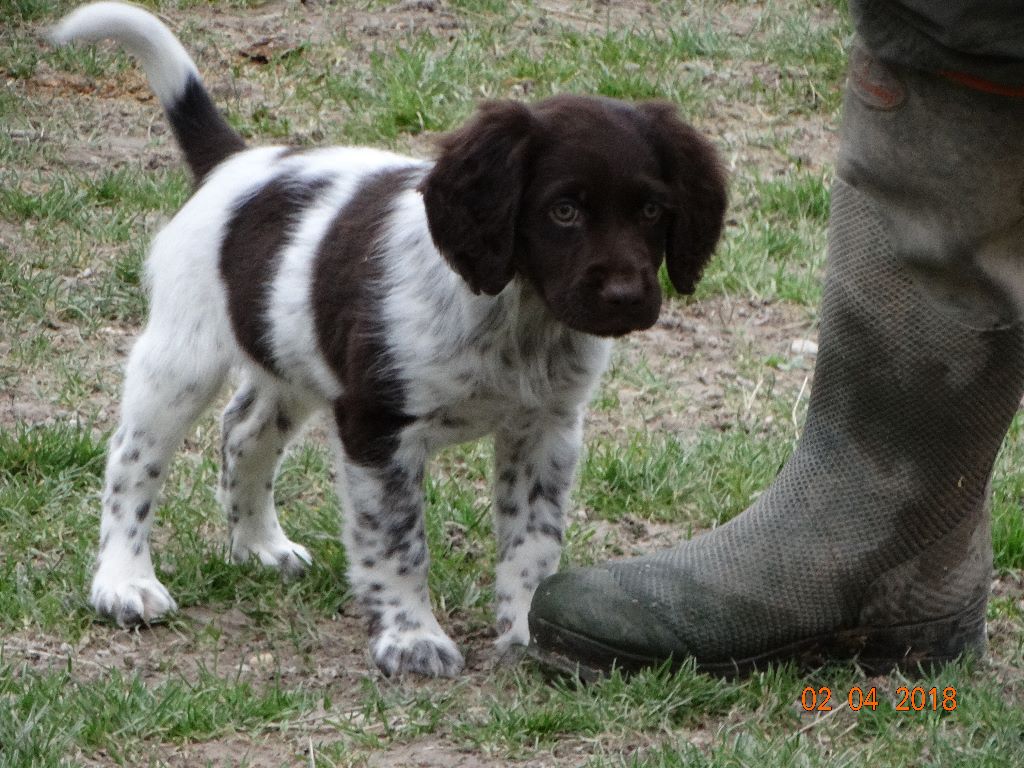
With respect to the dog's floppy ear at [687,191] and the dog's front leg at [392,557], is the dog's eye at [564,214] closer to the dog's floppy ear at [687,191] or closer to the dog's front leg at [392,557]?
the dog's floppy ear at [687,191]

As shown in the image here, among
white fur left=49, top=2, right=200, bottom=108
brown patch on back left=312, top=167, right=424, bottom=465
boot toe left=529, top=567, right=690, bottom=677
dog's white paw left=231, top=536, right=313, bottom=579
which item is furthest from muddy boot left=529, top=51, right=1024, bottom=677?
white fur left=49, top=2, right=200, bottom=108

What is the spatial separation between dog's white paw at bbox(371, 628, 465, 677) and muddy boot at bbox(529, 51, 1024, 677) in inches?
8.4

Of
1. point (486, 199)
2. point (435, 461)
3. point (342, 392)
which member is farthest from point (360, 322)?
point (435, 461)

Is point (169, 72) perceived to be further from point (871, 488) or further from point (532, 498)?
point (871, 488)

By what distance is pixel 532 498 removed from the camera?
3.89 m

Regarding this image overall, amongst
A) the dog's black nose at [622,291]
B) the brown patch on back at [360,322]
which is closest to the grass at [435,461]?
the brown patch on back at [360,322]

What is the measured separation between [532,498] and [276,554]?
731 mm

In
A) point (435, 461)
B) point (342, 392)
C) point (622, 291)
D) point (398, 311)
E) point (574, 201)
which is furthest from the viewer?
point (435, 461)

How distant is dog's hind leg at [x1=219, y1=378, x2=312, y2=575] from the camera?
426 centimetres

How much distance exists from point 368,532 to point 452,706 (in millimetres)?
537

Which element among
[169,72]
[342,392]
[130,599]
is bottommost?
[130,599]

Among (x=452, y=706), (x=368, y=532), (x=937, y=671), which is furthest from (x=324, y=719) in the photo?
(x=937, y=671)

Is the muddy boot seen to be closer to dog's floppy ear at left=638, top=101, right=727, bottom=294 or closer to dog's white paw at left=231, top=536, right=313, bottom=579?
dog's floppy ear at left=638, top=101, right=727, bottom=294

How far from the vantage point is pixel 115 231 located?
609 centimetres
